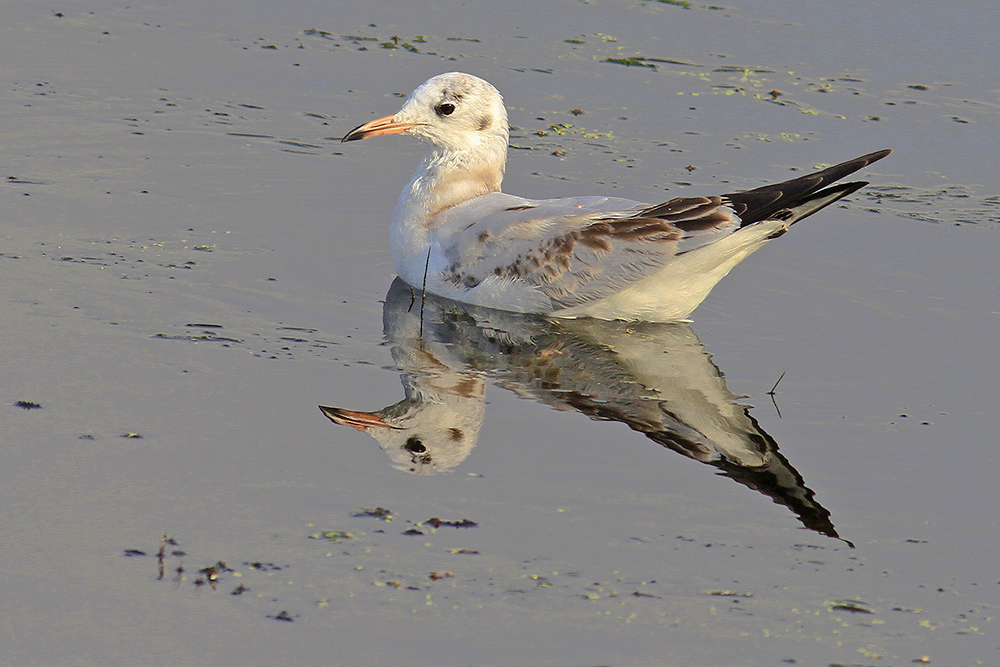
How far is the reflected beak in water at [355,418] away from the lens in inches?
262

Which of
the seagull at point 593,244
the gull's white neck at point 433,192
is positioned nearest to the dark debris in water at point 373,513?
the seagull at point 593,244

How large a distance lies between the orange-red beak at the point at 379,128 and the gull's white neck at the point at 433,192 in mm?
347

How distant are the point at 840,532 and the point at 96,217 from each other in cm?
542

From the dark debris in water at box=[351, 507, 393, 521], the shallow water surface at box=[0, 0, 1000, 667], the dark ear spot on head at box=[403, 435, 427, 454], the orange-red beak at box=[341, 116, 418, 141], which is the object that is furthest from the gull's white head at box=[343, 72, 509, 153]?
the dark debris in water at box=[351, 507, 393, 521]

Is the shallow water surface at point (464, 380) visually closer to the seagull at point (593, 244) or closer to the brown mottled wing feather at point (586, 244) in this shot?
the seagull at point (593, 244)

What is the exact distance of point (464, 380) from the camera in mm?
7375

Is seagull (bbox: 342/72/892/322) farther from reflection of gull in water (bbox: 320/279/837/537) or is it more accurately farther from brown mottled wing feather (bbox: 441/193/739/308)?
reflection of gull in water (bbox: 320/279/837/537)

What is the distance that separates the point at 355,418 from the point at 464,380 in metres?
0.83

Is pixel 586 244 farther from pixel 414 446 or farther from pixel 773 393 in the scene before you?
pixel 414 446

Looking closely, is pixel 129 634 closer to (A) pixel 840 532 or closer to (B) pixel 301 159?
(A) pixel 840 532

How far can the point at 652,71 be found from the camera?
13234 mm

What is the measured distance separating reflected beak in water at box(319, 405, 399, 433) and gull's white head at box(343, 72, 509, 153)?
9.67ft

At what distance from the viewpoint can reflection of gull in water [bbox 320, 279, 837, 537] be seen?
6.53 meters

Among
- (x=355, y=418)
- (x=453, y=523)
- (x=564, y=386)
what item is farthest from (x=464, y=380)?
(x=453, y=523)
